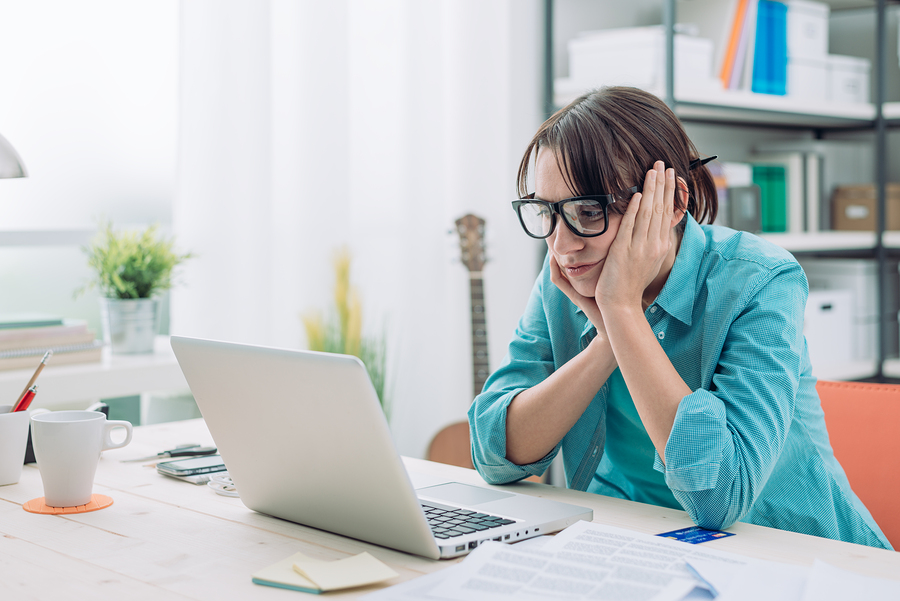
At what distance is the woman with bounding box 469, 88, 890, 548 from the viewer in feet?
3.26

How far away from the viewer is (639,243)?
43.0 inches

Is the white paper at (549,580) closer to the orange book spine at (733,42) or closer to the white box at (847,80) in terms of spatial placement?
the orange book spine at (733,42)

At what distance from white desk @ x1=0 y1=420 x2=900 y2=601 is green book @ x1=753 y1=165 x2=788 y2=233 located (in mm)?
1977

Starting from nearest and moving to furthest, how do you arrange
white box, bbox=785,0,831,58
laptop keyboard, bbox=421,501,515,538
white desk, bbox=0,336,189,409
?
1. laptop keyboard, bbox=421,501,515,538
2. white desk, bbox=0,336,189,409
3. white box, bbox=785,0,831,58

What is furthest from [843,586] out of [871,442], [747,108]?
[747,108]

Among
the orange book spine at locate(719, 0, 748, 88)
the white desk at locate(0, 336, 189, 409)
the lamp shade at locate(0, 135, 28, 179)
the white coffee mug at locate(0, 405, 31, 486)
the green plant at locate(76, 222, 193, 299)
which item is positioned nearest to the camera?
the white coffee mug at locate(0, 405, 31, 486)

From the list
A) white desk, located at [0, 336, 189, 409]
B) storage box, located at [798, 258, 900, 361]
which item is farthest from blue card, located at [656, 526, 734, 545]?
storage box, located at [798, 258, 900, 361]

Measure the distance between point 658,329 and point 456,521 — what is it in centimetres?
42

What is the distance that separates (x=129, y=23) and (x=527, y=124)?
116 centimetres

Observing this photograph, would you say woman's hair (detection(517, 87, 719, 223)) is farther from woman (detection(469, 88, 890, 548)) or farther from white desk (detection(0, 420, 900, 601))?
white desk (detection(0, 420, 900, 601))

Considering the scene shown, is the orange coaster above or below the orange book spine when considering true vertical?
below

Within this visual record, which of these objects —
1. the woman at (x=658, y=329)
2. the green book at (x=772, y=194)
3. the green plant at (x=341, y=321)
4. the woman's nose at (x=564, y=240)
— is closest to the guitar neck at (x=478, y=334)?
the green plant at (x=341, y=321)

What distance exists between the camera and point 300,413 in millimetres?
814

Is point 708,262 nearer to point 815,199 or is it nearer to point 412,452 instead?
point 412,452
